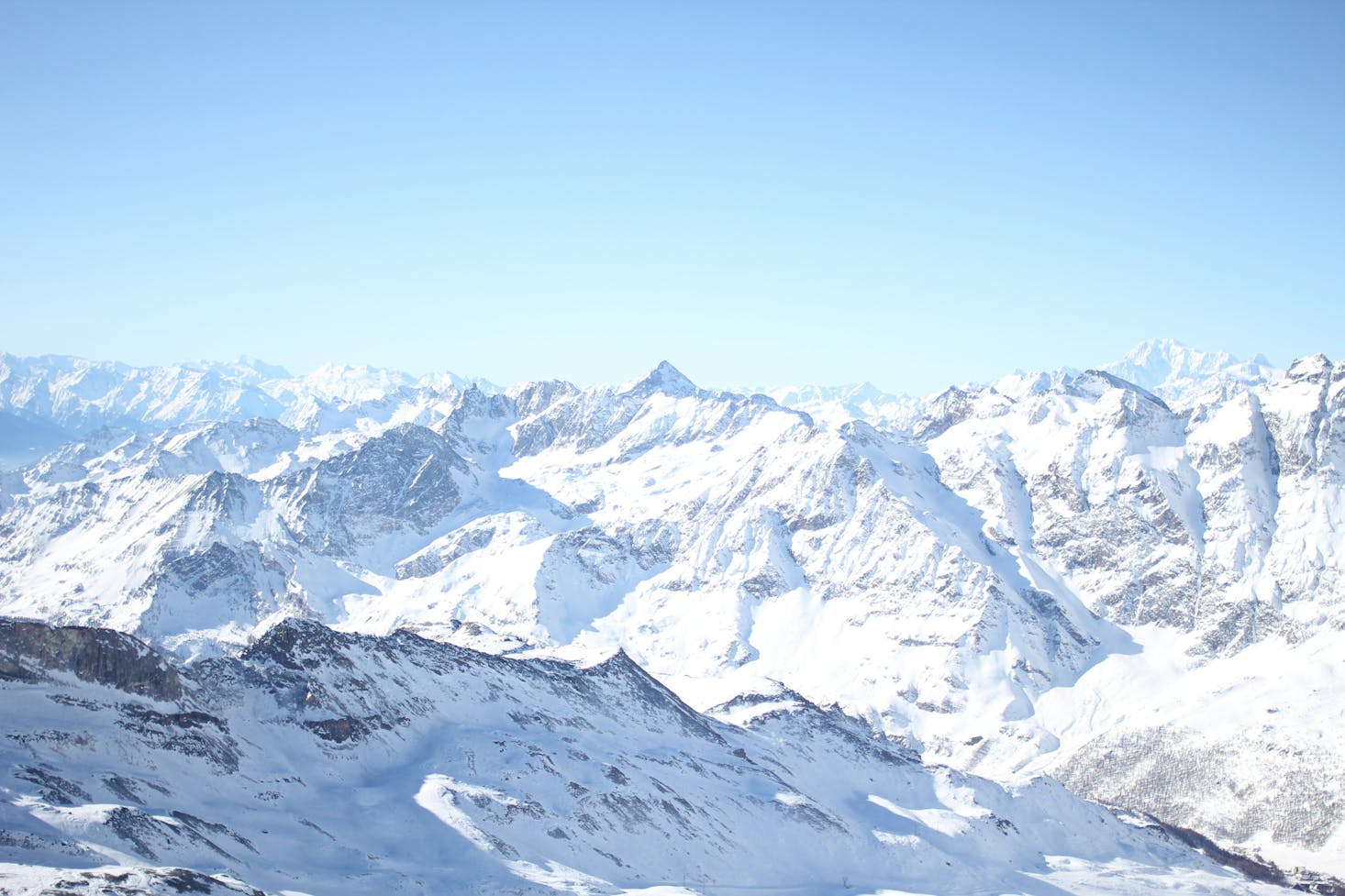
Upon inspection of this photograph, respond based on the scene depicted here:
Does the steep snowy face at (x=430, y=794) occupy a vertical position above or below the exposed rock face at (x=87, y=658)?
below

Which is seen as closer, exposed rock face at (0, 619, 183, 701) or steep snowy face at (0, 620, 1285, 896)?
steep snowy face at (0, 620, 1285, 896)

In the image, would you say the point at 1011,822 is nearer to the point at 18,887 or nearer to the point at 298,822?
the point at 298,822

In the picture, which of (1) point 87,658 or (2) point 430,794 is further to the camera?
(2) point 430,794

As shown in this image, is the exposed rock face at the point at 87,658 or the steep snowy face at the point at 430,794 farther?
the exposed rock face at the point at 87,658

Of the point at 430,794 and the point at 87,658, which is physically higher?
the point at 87,658

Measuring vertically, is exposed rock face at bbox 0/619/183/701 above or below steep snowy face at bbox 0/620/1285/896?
above

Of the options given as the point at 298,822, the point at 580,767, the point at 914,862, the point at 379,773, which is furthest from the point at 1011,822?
the point at 298,822

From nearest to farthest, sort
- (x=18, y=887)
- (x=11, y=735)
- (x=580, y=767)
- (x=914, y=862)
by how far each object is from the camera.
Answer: (x=18, y=887) → (x=11, y=735) → (x=580, y=767) → (x=914, y=862)

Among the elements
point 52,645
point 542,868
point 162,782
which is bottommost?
point 542,868
